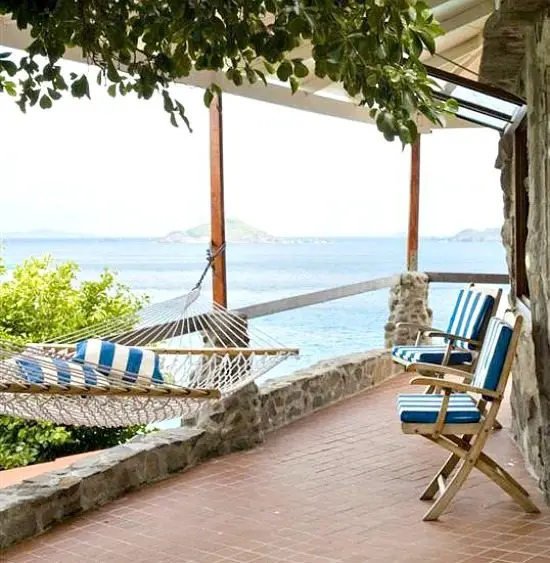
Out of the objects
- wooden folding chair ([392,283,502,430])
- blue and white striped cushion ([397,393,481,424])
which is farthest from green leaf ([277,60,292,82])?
wooden folding chair ([392,283,502,430])

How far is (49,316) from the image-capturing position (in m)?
7.78

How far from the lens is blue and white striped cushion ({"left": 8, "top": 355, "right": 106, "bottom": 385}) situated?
12.7ft

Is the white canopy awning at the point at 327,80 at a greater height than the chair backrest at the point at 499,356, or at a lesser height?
greater

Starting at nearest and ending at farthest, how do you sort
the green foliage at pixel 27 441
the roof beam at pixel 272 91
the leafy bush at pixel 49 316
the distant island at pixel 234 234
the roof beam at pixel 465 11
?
the roof beam at pixel 272 91 → the roof beam at pixel 465 11 → the green foliage at pixel 27 441 → the leafy bush at pixel 49 316 → the distant island at pixel 234 234

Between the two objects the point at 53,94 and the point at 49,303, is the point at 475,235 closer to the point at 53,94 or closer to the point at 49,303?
the point at 49,303

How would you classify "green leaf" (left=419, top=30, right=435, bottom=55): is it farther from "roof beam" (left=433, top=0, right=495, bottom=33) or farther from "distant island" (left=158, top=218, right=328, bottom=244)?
"distant island" (left=158, top=218, right=328, bottom=244)

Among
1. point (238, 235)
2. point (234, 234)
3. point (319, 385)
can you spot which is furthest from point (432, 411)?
point (238, 235)

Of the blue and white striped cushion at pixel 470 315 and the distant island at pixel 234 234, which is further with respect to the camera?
the distant island at pixel 234 234

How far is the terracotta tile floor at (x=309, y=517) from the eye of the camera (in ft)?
11.0

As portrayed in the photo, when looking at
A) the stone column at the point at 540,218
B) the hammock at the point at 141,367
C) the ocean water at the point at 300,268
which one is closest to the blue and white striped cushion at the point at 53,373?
the hammock at the point at 141,367

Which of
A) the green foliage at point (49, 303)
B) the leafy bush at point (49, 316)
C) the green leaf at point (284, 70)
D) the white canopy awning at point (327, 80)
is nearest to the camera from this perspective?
the green leaf at point (284, 70)

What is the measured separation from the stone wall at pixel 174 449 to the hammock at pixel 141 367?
0.15m

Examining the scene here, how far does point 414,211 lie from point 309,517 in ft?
17.3

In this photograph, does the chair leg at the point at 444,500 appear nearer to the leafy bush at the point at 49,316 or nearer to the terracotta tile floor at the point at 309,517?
the terracotta tile floor at the point at 309,517
